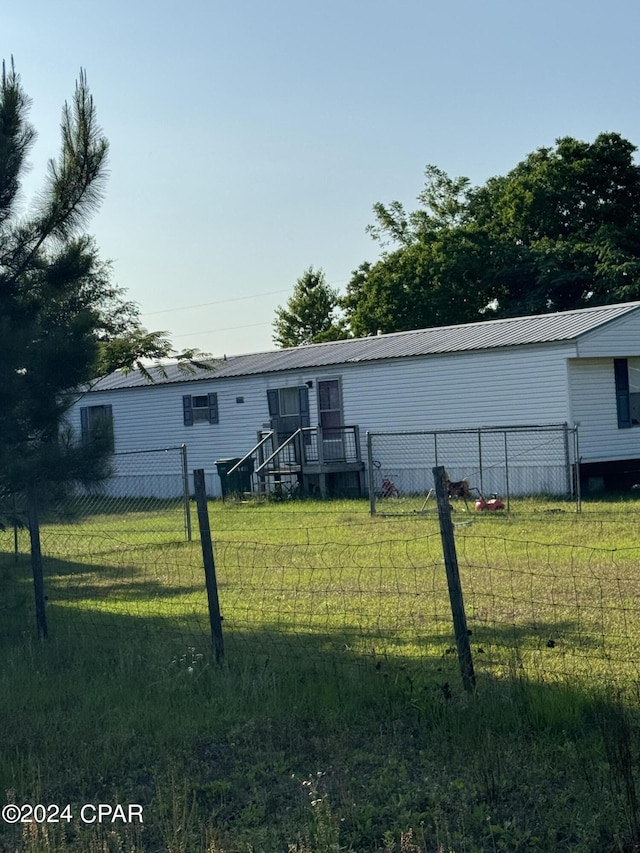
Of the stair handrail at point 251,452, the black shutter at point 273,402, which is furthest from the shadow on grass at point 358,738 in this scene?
the black shutter at point 273,402

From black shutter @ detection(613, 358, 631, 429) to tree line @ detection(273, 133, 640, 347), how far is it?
13.2 metres

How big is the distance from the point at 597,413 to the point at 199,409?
11.6 metres

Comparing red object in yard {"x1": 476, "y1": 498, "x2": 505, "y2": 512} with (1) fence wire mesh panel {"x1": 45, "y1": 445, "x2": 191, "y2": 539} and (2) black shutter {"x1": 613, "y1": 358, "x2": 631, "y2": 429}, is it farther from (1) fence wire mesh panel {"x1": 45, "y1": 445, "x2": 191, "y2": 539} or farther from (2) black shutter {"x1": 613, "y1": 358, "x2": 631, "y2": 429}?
(1) fence wire mesh panel {"x1": 45, "y1": 445, "x2": 191, "y2": 539}

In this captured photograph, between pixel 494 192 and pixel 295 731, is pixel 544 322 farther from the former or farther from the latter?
pixel 494 192

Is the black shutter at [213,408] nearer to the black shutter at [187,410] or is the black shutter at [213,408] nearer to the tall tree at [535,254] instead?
the black shutter at [187,410]

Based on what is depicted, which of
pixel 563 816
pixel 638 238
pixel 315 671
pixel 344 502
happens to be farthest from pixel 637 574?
pixel 638 238

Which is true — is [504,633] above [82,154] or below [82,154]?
below

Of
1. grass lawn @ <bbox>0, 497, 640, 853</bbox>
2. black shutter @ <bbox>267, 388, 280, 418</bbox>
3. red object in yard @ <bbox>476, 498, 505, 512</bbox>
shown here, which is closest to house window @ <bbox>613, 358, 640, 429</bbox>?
red object in yard @ <bbox>476, 498, 505, 512</bbox>

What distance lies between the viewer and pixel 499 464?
2272 cm

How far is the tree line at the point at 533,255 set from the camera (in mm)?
38312

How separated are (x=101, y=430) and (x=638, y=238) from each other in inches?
1301

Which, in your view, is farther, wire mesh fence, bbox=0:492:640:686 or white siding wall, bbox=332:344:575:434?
white siding wall, bbox=332:344:575:434

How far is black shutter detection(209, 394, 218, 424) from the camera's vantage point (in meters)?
29.6

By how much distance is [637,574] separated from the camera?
37.9 ft
